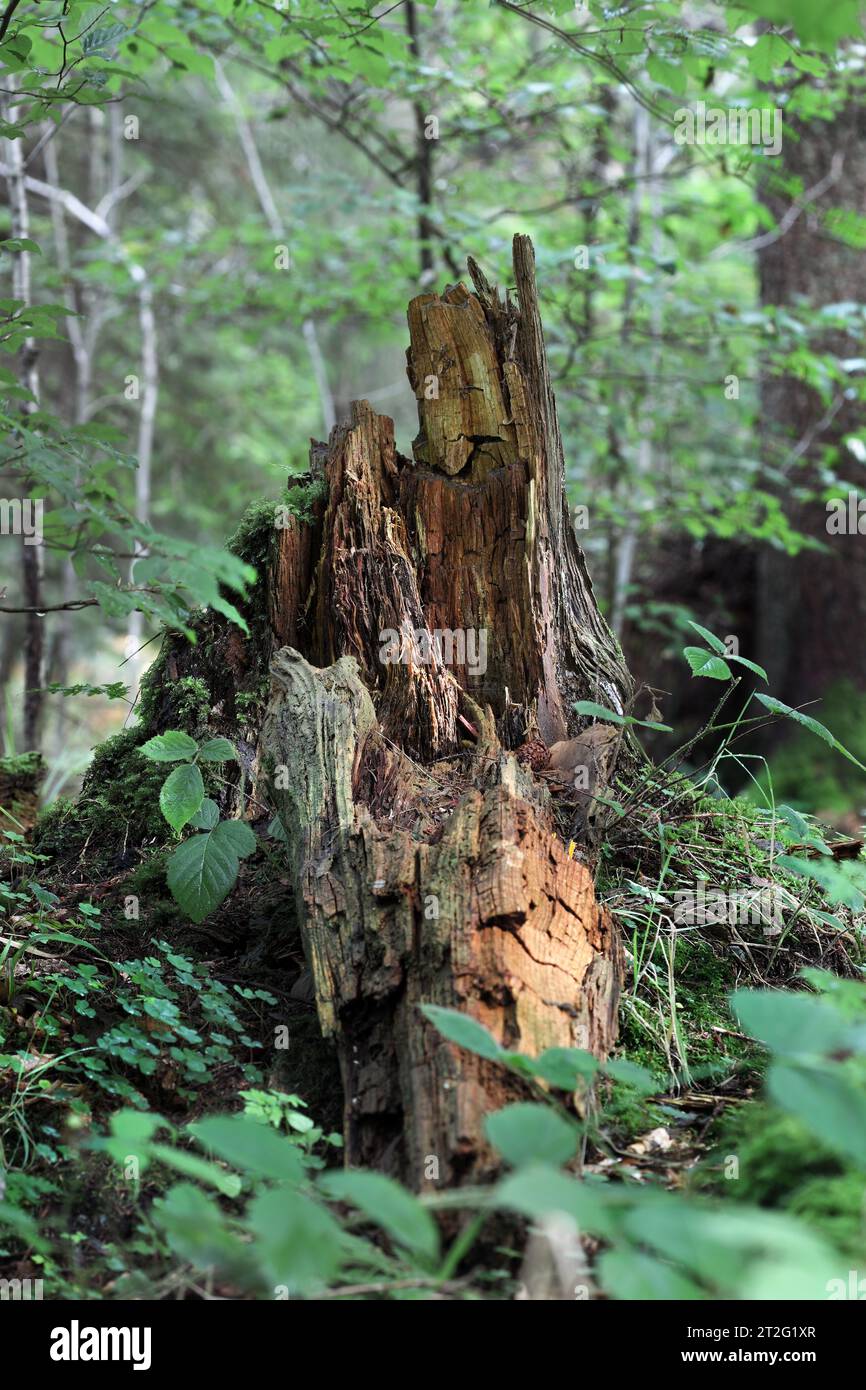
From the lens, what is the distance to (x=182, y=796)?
2863mm

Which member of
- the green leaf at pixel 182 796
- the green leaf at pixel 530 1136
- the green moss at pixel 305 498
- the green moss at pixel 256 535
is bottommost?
the green leaf at pixel 530 1136

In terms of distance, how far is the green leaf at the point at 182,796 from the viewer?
111 inches

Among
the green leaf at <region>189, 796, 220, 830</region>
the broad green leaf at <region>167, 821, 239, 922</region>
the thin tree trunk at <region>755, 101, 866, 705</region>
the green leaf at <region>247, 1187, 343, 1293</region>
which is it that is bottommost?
the green leaf at <region>247, 1187, 343, 1293</region>

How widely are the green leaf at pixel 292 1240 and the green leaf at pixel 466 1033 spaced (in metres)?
0.40

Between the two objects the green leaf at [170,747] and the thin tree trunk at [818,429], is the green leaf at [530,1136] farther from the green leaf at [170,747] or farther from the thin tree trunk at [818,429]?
the thin tree trunk at [818,429]

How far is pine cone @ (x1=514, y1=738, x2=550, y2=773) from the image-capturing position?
3.19 m

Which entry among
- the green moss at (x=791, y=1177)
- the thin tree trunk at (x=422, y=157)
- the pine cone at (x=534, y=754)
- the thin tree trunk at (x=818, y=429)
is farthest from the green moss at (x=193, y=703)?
the thin tree trunk at (x=818, y=429)

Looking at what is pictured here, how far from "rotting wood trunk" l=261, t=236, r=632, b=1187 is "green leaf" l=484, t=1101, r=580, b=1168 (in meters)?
0.36

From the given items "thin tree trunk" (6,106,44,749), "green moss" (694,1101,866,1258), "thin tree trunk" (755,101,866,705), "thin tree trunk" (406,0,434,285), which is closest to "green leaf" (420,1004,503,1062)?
"green moss" (694,1101,866,1258)

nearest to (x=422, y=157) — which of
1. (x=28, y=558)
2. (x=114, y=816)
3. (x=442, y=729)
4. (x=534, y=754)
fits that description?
(x=28, y=558)

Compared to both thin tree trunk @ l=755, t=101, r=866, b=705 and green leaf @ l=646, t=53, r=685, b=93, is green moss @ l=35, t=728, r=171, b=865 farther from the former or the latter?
thin tree trunk @ l=755, t=101, r=866, b=705

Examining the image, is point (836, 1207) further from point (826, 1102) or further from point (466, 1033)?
point (466, 1033)
